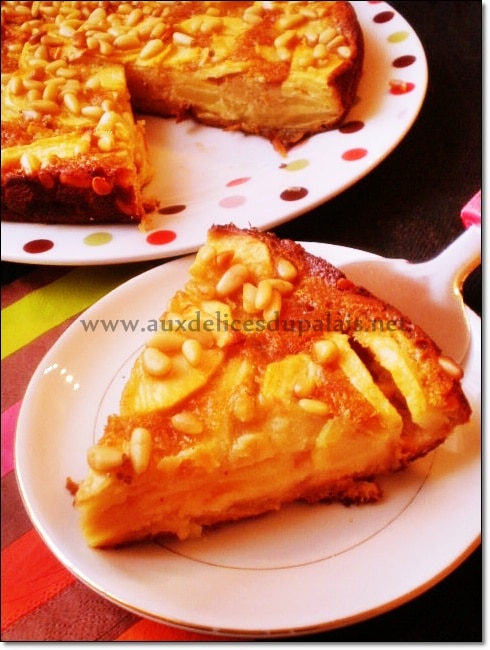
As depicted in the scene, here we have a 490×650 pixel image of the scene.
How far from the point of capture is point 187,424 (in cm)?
111

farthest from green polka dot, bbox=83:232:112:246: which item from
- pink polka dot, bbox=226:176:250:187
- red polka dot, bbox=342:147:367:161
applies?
red polka dot, bbox=342:147:367:161

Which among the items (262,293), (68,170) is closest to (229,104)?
(68,170)

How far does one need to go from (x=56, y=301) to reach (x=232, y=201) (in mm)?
513

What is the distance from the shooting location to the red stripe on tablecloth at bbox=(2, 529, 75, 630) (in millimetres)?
1049

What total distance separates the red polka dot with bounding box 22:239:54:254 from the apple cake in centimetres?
11

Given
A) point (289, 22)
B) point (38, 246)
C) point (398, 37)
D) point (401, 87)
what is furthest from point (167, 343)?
point (398, 37)

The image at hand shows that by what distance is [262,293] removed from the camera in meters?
1.26

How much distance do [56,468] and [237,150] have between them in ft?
3.77

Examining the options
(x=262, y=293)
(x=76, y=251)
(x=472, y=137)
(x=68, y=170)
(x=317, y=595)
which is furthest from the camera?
(x=472, y=137)

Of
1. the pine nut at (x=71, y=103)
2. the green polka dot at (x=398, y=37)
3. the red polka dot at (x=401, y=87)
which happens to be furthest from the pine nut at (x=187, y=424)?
the green polka dot at (x=398, y=37)

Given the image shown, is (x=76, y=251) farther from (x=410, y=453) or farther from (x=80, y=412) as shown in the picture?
(x=410, y=453)

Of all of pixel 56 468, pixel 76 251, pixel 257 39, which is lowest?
pixel 56 468

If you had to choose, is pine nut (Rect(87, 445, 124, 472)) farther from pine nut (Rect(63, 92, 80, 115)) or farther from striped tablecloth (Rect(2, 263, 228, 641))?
pine nut (Rect(63, 92, 80, 115))

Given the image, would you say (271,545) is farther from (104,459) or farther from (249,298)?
(249,298)
